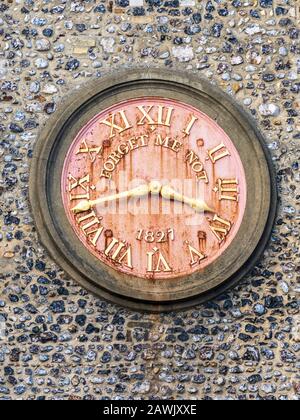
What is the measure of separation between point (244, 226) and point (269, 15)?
177cm

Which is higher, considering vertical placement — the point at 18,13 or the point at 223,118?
the point at 18,13

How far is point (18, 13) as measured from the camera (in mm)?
14797

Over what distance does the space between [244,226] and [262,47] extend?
1.49m

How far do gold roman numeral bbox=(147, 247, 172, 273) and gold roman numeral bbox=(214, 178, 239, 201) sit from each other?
0.67 metres

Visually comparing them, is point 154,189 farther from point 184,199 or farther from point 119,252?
point 119,252

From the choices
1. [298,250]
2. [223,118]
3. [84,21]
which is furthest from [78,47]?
[298,250]

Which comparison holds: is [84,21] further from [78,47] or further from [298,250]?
[298,250]

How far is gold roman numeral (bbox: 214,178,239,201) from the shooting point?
48.1ft

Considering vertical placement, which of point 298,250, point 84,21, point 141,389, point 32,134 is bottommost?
point 141,389

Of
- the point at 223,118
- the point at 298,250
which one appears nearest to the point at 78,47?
the point at 223,118

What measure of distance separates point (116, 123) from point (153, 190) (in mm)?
628

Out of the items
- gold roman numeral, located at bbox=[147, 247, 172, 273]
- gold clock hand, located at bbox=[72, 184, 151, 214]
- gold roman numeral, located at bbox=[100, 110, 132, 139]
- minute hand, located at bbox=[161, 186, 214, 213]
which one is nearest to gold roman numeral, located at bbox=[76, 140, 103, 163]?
gold roman numeral, located at bbox=[100, 110, 132, 139]

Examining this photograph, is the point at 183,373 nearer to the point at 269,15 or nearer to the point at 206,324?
the point at 206,324

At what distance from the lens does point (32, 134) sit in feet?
48.1
